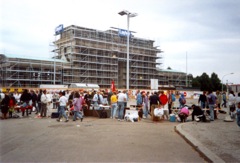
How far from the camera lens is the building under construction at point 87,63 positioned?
216 feet

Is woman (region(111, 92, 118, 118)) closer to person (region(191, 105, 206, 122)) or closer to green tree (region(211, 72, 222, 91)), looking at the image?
person (region(191, 105, 206, 122))

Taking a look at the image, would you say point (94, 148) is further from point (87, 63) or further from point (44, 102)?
point (87, 63)

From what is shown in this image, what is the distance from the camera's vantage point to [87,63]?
77.1m

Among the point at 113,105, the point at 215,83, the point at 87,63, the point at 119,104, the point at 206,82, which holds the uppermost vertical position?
the point at 87,63

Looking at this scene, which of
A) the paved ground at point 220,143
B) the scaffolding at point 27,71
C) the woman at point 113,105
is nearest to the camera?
the paved ground at point 220,143

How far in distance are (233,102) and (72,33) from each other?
62.2 m

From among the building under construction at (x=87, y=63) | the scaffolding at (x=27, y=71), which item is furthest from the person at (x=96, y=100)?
the scaffolding at (x=27, y=71)

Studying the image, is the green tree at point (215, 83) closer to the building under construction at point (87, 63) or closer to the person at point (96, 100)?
the building under construction at point (87, 63)

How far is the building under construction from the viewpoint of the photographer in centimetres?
6594

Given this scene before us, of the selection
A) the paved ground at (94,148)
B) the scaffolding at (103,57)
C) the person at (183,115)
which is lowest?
the paved ground at (94,148)

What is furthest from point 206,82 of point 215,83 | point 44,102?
point 44,102

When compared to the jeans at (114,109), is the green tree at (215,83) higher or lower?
higher

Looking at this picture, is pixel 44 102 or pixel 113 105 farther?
pixel 44 102

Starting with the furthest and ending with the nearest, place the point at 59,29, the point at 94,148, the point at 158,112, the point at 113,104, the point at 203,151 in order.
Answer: the point at 59,29
the point at 113,104
the point at 158,112
the point at 94,148
the point at 203,151
